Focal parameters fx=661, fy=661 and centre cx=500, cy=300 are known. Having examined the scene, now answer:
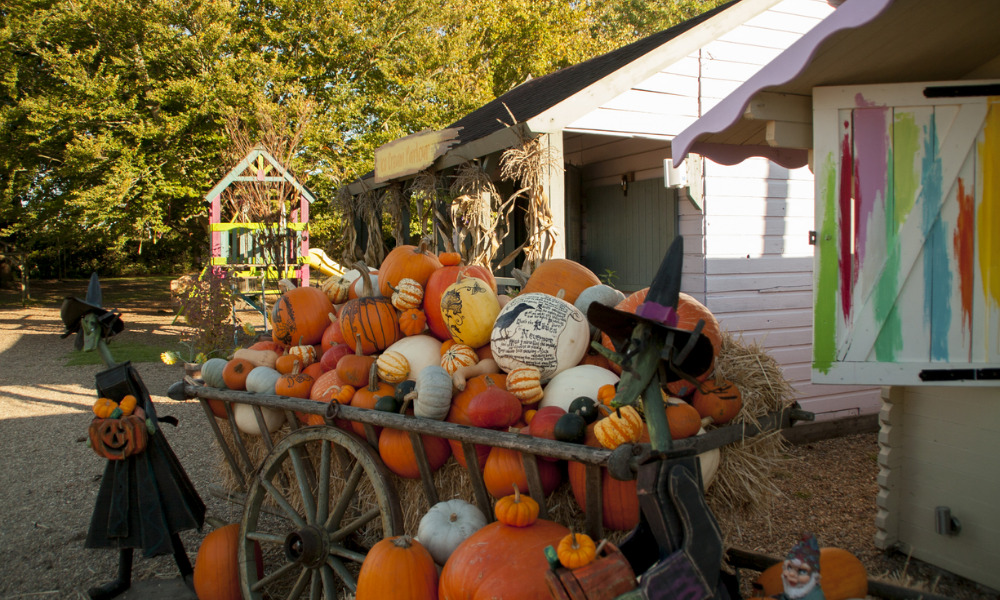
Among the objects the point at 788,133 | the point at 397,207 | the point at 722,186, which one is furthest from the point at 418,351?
the point at 397,207

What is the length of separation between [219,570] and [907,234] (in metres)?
3.50

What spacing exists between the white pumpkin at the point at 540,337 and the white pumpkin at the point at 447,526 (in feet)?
2.20

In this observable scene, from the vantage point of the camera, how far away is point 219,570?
10.7 feet

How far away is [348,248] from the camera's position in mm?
9562

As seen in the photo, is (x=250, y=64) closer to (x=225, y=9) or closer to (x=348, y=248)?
(x=225, y=9)

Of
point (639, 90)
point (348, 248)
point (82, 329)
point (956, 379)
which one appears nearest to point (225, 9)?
point (348, 248)

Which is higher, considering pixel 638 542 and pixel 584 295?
pixel 584 295

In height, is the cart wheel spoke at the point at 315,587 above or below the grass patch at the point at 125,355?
above

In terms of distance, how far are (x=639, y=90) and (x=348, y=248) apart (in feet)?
17.2

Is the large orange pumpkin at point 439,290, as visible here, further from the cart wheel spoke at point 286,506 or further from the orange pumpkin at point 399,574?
the orange pumpkin at point 399,574

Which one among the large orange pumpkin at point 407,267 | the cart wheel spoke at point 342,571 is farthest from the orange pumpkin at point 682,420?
the large orange pumpkin at point 407,267

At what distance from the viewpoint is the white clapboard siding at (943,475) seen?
10.8ft

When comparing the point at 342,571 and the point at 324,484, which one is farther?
the point at 324,484

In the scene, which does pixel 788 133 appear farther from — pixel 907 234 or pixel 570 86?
pixel 570 86
